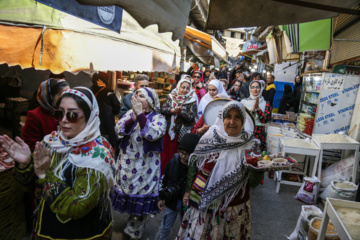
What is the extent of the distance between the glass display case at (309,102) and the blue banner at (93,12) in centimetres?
518

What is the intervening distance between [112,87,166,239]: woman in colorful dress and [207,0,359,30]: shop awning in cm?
129

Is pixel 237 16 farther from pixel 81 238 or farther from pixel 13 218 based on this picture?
pixel 13 218

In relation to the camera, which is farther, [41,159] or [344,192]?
[344,192]

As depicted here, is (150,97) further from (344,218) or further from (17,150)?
A: (344,218)

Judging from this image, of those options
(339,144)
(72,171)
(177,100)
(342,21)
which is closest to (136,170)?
(72,171)

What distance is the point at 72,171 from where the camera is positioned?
1733 millimetres

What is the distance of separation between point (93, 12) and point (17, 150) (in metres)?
1.74

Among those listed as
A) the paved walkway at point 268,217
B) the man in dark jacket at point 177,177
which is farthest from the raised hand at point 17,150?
the paved walkway at point 268,217

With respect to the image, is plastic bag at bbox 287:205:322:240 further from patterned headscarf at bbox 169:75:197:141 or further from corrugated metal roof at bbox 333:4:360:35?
corrugated metal roof at bbox 333:4:360:35

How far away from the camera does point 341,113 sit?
18.1ft

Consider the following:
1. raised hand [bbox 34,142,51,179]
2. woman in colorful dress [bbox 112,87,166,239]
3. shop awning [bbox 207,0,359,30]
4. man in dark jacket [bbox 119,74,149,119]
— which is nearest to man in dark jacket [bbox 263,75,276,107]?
man in dark jacket [bbox 119,74,149,119]

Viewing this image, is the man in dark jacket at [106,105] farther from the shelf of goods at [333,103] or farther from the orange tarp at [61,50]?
the shelf of goods at [333,103]

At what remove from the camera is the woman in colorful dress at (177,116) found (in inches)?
174

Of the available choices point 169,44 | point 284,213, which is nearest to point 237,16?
point 169,44
